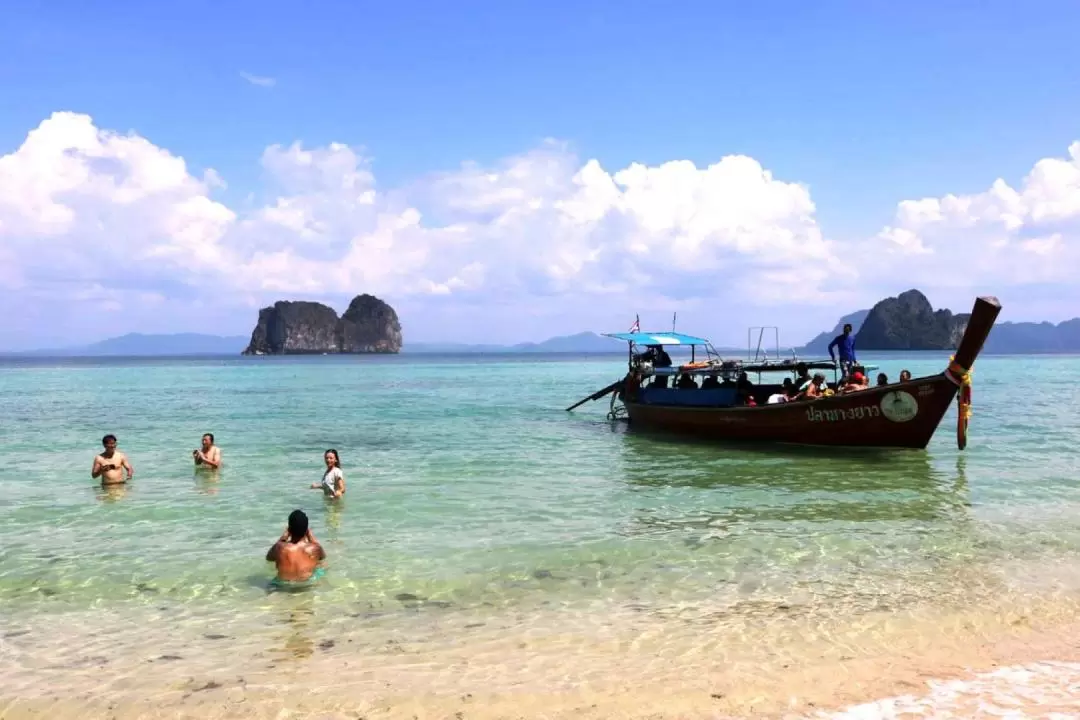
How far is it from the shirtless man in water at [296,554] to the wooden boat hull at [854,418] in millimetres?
14723

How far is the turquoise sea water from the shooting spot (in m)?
9.43

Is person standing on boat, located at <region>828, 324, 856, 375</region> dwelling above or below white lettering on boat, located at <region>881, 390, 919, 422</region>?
above

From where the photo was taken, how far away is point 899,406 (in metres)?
19.4

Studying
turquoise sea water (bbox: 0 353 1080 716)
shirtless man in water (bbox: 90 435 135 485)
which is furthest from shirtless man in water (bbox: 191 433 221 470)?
shirtless man in water (bbox: 90 435 135 485)

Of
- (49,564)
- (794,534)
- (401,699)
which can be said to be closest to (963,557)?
(794,534)

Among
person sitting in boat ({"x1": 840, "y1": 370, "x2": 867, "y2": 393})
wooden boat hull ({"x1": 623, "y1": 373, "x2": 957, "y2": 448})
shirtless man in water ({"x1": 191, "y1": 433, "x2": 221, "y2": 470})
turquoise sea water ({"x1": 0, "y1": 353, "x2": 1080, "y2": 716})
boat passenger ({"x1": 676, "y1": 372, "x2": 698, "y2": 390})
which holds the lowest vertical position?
turquoise sea water ({"x1": 0, "y1": 353, "x2": 1080, "y2": 716})

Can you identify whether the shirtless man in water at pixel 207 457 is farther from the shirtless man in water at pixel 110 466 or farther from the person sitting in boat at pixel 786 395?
the person sitting in boat at pixel 786 395

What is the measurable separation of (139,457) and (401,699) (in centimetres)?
1918

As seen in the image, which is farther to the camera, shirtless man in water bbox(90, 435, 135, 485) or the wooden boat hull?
the wooden boat hull

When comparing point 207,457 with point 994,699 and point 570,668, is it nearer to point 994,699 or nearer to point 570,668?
point 570,668

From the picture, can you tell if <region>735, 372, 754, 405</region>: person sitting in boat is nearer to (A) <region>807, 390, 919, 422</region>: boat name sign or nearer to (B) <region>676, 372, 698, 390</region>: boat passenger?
(B) <region>676, 372, 698, 390</region>: boat passenger

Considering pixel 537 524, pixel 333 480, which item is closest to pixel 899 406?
pixel 537 524

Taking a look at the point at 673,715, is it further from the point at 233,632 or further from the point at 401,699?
the point at 233,632

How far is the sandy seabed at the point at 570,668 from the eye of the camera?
20.7ft
